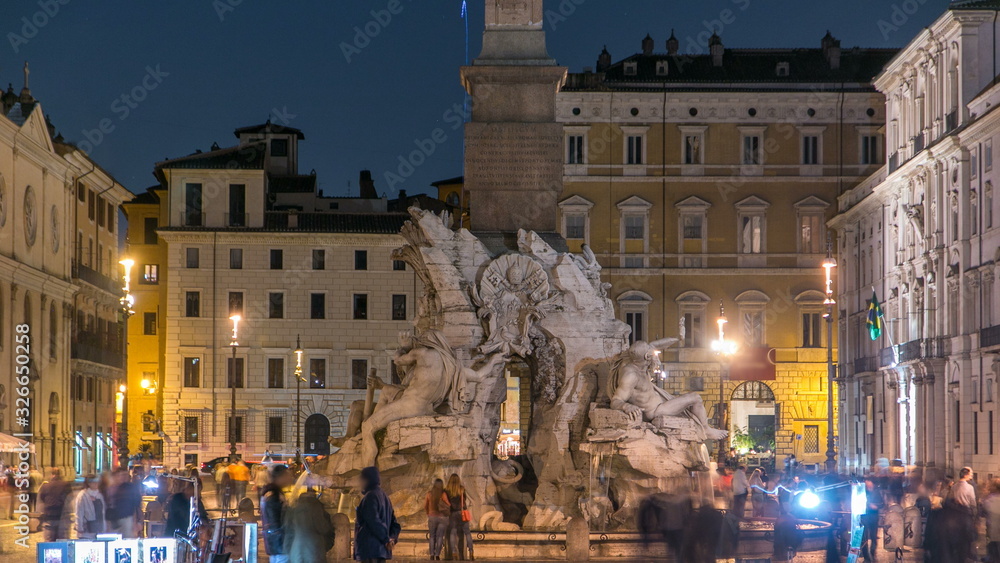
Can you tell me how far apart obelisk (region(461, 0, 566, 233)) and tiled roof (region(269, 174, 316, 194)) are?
49657 mm

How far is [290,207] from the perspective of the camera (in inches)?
2783

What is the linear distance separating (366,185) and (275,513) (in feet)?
216

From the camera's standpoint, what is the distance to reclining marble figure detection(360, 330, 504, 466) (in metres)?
20.9

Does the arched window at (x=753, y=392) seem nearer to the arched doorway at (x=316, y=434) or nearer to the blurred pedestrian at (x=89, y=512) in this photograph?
the arched doorway at (x=316, y=434)

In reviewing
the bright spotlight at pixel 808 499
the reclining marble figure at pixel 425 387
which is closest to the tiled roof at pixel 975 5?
the bright spotlight at pixel 808 499

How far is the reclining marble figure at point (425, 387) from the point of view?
20.9 meters

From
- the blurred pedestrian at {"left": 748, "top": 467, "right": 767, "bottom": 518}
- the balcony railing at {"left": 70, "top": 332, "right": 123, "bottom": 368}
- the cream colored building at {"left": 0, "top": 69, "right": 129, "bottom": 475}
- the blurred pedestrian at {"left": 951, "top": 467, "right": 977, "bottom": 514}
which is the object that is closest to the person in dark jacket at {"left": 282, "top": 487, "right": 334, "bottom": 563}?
the blurred pedestrian at {"left": 951, "top": 467, "right": 977, "bottom": 514}

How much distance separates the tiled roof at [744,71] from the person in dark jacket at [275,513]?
164 feet

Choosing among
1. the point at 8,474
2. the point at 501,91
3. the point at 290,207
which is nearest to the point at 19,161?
the point at 8,474

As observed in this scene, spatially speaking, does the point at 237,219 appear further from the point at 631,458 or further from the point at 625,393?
the point at 631,458

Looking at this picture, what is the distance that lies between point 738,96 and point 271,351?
69.8 ft

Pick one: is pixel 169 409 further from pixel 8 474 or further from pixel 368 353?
pixel 8 474

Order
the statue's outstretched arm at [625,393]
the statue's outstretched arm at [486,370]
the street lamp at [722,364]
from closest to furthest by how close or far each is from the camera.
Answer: the statue's outstretched arm at [625,393]
the statue's outstretched arm at [486,370]
the street lamp at [722,364]

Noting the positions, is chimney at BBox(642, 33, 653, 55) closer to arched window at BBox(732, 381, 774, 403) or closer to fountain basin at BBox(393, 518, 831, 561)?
arched window at BBox(732, 381, 774, 403)
